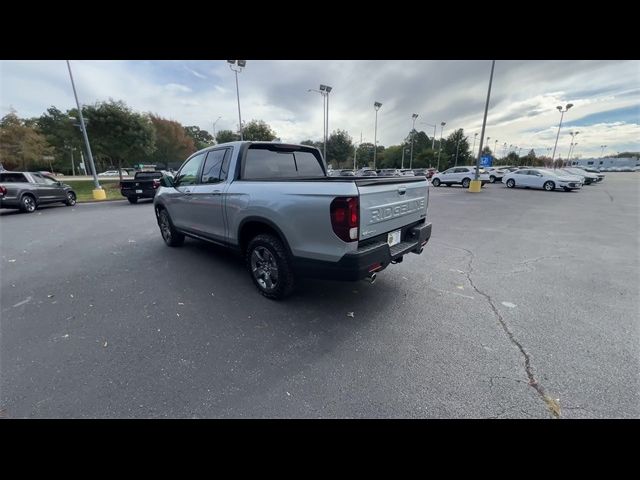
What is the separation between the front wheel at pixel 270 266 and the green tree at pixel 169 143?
5324 cm

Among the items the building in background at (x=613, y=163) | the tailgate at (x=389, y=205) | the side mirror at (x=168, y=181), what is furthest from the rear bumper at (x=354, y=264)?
the building in background at (x=613, y=163)

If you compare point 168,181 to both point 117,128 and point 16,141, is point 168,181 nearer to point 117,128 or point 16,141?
point 117,128

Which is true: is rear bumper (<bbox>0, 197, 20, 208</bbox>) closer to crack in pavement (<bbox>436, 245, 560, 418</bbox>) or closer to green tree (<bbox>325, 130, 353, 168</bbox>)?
crack in pavement (<bbox>436, 245, 560, 418</bbox>)

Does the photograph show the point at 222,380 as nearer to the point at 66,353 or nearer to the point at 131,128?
the point at 66,353

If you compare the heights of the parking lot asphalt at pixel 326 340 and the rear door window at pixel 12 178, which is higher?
the rear door window at pixel 12 178

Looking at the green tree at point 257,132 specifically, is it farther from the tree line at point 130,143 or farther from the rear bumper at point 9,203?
the rear bumper at point 9,203

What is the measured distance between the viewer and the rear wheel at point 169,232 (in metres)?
5.90

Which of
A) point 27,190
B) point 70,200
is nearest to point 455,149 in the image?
point 70,200

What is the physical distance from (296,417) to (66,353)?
236cm

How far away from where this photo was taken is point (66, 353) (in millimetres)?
2592

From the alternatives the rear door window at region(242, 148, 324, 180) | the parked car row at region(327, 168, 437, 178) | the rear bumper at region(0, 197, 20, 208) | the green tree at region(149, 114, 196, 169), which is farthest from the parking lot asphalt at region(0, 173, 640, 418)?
the green tree at region(149, 114, 196, 169)

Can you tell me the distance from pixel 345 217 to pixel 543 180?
23948 mm

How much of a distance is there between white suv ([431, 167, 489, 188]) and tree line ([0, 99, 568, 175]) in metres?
14.1

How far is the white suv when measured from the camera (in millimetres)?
22275
